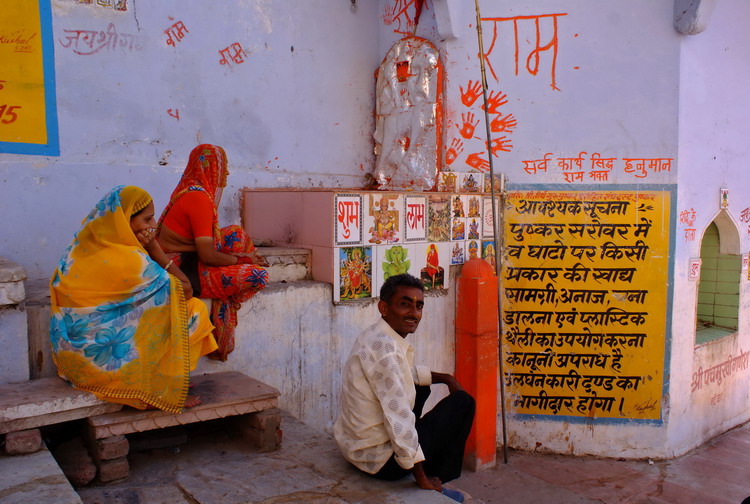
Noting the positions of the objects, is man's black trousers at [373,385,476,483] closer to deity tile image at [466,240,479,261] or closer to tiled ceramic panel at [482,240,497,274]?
deity tile image at [466,240,479,261]

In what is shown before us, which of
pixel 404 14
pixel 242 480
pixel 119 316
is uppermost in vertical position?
pixel 404 14

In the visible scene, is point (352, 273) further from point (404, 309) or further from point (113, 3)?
point (113, 3)

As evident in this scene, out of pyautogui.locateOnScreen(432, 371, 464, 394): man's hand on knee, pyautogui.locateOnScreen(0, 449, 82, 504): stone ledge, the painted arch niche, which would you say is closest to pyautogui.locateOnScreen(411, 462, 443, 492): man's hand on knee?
pyautogui.locateOnScreen(432, 371, 464, 394): man's hand on knee

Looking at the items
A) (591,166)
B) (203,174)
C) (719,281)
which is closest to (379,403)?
(203,174)

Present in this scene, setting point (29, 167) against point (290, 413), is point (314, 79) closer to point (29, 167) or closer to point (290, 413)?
point (29, 167)

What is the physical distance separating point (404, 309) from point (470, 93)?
3432 mm

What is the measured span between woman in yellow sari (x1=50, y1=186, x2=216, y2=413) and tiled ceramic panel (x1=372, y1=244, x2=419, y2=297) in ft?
6.46

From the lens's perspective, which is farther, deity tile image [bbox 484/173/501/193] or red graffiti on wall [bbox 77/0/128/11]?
deity tile image [bbox 484/173/501/193]

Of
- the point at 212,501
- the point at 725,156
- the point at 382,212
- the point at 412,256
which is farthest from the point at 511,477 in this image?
the point at 725,156

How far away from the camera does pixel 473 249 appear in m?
5.71

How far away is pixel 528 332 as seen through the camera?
19.6ft

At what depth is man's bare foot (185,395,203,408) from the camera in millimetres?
3307

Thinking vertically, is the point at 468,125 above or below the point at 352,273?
above

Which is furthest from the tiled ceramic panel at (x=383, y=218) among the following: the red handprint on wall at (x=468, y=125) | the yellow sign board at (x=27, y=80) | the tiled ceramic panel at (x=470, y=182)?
the yellow sign board at (x=27, y=80)
